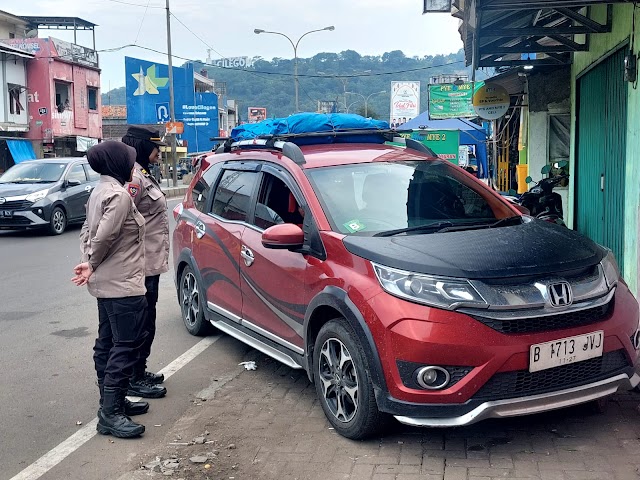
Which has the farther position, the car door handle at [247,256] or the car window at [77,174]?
the car window at [77,174]

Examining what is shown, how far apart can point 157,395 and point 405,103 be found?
194 ft

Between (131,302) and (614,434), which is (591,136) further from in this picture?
(131,302)

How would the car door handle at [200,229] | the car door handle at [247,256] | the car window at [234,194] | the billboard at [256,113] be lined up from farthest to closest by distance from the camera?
the billboard at [256,113]
the car door handle at [200,229]
the car window at [234,194]
the car door handle at [247,256]

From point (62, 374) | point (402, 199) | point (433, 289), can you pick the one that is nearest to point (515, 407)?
point (433, 289)

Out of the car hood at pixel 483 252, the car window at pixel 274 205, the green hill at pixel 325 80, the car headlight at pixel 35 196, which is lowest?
the car headlight at pixel 35 196

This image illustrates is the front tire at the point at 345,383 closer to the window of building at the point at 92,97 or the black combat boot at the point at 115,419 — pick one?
the black combat boot at the point at 115,419

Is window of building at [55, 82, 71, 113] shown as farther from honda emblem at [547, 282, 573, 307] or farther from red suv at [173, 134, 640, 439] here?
honda emblem at [547, 282, 573, 307]

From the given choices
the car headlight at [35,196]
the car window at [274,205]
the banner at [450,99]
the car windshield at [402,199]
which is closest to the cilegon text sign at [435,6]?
the car windshield at [402,199]

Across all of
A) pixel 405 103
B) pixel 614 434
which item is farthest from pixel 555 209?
pixel 405 103

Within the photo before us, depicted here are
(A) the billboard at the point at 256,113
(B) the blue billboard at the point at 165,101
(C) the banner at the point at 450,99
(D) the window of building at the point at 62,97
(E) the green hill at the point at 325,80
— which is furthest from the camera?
(E) the green hill at the point at 325,80

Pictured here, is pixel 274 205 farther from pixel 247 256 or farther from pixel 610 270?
pixel 610 270

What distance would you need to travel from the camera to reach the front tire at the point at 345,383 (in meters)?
4.14

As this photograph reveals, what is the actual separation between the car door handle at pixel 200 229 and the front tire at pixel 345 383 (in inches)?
86.3

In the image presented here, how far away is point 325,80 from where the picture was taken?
8575 centimetres
